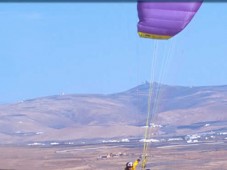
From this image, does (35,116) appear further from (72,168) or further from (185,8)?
(185,8)

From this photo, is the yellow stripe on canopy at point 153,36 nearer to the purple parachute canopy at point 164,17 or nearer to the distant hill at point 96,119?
the purple parachute canopy at point 164,17

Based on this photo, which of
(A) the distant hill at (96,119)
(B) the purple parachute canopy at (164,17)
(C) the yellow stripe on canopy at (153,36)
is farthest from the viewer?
(A) the distant hill at (96,119)

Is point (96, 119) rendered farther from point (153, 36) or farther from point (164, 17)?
point (164, 17)

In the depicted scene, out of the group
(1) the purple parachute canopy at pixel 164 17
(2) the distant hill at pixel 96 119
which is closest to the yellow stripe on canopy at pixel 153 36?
(1) the purple parachute canopy at pixel 164 17

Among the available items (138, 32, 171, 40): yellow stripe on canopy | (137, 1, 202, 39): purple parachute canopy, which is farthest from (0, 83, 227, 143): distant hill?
(137, 1, 202, 39): purple parachute canopy

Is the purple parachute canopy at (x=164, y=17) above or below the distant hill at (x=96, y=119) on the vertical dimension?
below

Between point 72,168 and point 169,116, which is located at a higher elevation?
point 169,116

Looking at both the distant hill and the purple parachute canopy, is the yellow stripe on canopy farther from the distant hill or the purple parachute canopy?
the distant hill

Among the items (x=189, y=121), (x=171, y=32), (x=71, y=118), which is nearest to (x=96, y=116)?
(x=71, y=118)
